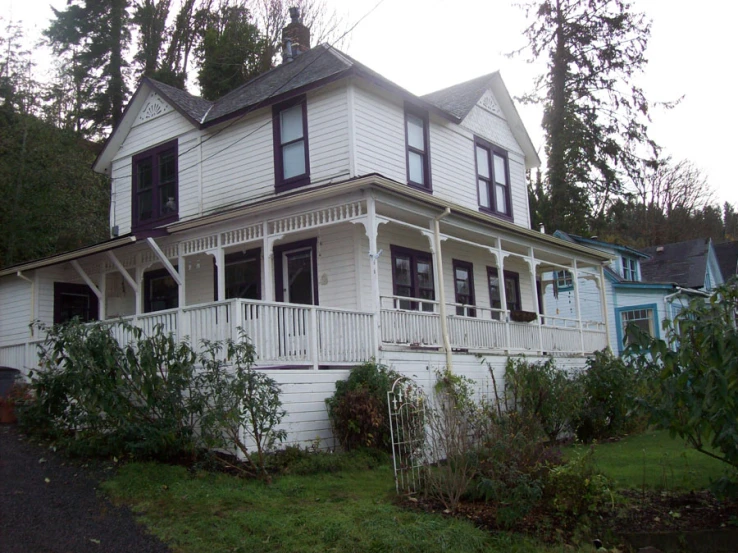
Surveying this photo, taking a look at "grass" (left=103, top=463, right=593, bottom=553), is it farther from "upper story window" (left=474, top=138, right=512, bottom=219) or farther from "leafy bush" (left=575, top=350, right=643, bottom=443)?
"upper story window" (left=474, top=138, right=512, bottom=219)

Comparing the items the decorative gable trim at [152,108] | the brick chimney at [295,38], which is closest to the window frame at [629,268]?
the brick chimney at [295,38]

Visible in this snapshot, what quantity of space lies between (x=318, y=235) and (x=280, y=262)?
1283mm

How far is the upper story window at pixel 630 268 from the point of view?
31.6m

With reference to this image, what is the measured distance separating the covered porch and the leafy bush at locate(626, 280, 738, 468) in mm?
5180

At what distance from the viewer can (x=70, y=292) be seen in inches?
720

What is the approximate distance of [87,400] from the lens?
987 cm

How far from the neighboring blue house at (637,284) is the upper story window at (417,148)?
6.74m

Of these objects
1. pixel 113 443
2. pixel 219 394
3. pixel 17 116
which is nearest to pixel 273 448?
pixel 219 394

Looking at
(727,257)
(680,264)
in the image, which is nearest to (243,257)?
(680,264)

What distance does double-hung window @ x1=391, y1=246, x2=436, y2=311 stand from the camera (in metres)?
15.7

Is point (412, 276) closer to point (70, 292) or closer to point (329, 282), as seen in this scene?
point (329, 282)

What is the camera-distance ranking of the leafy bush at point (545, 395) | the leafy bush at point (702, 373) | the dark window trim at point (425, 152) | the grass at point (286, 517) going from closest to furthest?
the grass at point (286, 517) < the leafy bush at point (702, 373) < the leafy bush at point (545, 395) < the dark window trim at point (425, 152)

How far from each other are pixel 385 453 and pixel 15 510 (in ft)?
16.7

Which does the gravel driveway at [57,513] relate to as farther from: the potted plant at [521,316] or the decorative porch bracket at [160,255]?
the potted plant at [521,316]
